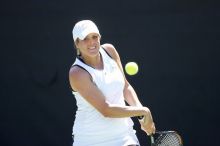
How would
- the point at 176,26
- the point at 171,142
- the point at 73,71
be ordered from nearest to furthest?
the point at 73,71, the point at 171,142, the point at 176,26

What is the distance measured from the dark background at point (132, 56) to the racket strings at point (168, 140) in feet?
4.93

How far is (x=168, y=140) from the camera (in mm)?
3785

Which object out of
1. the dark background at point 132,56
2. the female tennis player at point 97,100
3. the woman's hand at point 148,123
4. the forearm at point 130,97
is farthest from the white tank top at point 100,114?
the dark background at point 132,56

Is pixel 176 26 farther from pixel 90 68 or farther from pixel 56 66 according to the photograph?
pixel 90 68

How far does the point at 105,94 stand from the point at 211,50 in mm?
2005

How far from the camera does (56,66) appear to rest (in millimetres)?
5281

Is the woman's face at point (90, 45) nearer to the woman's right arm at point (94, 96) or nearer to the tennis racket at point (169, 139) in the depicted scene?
the woman's right arm at point (94, 96)

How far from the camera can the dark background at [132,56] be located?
521cm

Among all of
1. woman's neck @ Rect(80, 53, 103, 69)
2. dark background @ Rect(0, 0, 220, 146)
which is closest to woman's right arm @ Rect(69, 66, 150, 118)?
woman's neck @ Rect(80, 53, 103, 69)

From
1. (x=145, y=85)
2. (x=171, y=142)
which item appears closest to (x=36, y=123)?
(x=145, y=85)

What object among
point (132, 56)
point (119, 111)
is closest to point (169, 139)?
point (119, 111)

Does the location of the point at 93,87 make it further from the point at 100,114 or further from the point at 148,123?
the point at 148,123

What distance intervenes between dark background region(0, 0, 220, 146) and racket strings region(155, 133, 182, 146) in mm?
1501

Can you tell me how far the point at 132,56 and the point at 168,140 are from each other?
1585mm
